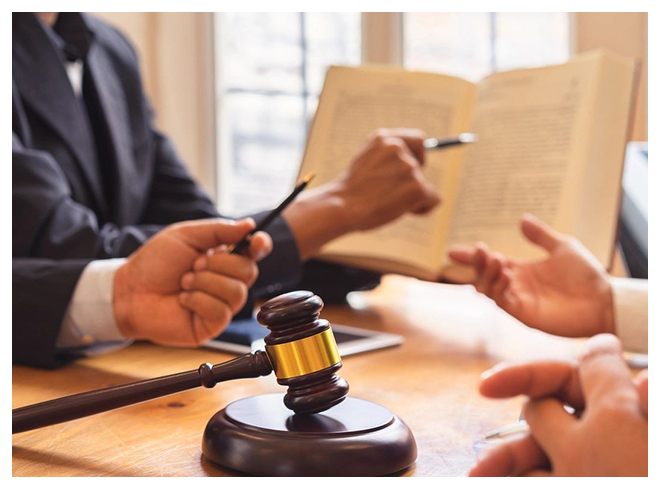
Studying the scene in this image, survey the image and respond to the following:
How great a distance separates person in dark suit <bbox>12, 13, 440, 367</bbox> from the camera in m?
0.91

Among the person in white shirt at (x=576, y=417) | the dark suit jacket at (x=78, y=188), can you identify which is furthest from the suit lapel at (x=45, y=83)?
the person in white shirt at (x=576, y=417)

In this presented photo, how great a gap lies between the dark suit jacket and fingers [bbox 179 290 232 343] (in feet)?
0.50

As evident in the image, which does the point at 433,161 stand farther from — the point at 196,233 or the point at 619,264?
the point at 619,264

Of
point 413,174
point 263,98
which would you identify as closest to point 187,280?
point 413,174

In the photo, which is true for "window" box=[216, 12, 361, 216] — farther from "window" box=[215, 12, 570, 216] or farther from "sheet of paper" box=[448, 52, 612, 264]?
"sheet of paper" box=[448, 52, 612, 264]

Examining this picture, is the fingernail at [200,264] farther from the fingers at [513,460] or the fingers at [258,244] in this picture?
the fingers at [513,460]

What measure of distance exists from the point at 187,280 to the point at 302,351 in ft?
1.27

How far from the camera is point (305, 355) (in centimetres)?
56

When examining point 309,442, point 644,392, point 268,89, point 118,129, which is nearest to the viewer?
point 644,392

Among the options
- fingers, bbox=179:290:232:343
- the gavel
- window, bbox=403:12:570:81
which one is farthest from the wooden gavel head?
window, bbox=403:12:570:81

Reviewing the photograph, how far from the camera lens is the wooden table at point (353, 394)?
60cm

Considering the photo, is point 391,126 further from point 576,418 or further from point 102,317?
point 576,418

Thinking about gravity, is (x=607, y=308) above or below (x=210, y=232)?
below

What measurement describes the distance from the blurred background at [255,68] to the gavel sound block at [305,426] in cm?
281
